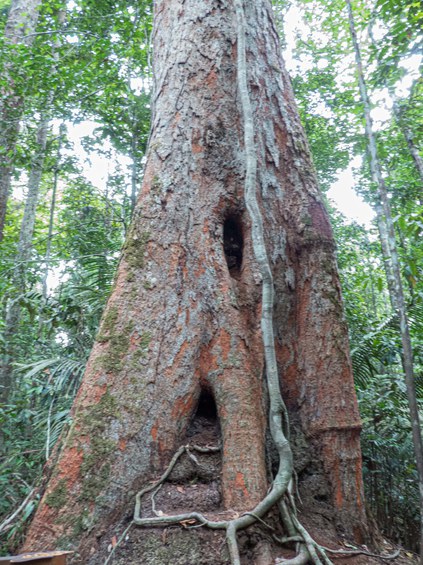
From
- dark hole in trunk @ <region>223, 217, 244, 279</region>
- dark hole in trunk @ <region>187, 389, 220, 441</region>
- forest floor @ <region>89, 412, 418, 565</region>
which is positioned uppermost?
dark hole in trunk @ <region>223, 217, 244, 279</region>

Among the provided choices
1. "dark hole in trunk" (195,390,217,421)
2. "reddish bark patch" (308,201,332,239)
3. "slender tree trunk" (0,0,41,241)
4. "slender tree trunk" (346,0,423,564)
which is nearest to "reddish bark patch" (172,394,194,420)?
"dark hole in trunk" (195,390,217,421)

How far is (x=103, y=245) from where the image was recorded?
5797 millimetres

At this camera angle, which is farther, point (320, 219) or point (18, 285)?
point (18, 285)

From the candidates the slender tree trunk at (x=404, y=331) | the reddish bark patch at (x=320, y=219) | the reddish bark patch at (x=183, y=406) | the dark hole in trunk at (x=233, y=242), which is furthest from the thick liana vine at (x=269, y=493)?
the slender tree trunk at (x=404, y=331)

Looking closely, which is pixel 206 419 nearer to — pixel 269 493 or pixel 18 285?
pixel 269 493

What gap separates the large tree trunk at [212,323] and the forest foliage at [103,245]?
15.6 inches

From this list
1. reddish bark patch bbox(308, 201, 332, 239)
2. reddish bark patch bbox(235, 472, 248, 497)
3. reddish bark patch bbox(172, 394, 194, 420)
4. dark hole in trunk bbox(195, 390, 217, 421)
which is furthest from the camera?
reddish bark patch bbox(308, 201, 332, 239)

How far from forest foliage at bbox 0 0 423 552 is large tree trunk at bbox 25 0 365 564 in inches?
15.6

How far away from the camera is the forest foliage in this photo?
330cm

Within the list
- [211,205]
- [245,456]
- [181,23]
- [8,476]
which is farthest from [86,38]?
[245,456]

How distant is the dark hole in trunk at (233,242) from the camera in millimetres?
2805

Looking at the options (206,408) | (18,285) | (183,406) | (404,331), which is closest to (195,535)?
(183,406)

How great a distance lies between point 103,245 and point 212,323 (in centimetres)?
379

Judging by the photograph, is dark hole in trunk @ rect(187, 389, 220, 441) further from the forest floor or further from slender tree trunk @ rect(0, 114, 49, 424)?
slender tree trunk @ rect(0, 114, 49, 424)
